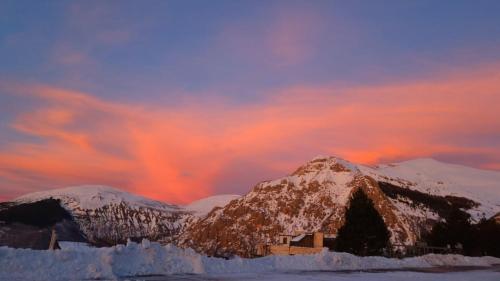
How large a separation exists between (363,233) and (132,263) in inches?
1113

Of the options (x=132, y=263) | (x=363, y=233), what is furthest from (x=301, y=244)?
(x=132, y=263)

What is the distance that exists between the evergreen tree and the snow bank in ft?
53.1

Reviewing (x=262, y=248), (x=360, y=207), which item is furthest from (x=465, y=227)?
(x=262, y=248)

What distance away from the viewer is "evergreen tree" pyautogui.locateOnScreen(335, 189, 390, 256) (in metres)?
43.9

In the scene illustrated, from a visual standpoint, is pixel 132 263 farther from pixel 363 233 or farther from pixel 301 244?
pixel 301 244

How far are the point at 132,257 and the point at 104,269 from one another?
6.81 feet

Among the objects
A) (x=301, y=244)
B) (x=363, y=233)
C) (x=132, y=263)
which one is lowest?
(x=132, y=263)

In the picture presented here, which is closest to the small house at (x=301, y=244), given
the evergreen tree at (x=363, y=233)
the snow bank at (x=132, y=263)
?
the evergreen tree at (x=363, y=233)

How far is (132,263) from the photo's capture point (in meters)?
20.1

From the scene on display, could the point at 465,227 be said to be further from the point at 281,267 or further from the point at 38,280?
the point at 38,280

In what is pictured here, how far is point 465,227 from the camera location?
2053 inches

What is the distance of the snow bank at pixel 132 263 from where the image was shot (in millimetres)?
17766

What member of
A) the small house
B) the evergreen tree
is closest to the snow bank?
the evergreen tree

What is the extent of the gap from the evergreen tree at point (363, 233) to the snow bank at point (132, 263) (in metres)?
16.2
